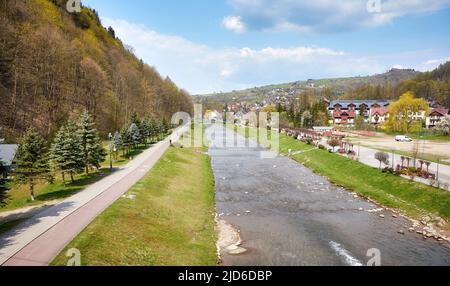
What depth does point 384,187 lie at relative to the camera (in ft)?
127

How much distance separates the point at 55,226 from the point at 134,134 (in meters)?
40.8

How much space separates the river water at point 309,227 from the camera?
73.7 feet

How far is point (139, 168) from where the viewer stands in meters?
44.6

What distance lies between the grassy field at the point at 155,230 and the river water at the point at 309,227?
6.90ft

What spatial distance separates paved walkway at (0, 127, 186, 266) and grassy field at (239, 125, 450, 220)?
2478 centimetres

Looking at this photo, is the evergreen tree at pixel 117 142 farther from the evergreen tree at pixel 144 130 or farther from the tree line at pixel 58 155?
the evergreen tree at pixel 144 130

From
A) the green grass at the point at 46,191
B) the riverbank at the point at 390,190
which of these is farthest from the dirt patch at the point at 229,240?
the riverbank at the point at 390,190

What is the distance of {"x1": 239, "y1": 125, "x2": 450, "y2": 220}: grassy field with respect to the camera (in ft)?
102

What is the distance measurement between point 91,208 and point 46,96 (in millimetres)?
47573

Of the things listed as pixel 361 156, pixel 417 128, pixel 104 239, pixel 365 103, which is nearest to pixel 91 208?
pixel 104 239

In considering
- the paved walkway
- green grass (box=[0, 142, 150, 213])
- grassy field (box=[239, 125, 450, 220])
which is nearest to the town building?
grassy field (box=[239, 125, 450, 220])

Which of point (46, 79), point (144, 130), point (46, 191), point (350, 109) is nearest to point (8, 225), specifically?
point (46, 191)
